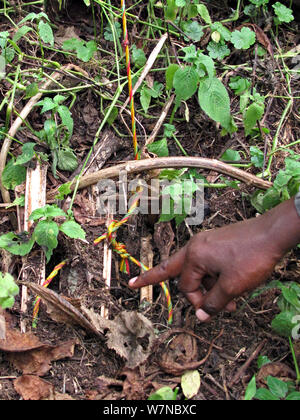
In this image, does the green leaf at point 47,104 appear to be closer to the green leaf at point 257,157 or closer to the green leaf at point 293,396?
the green leaf at point 257,157

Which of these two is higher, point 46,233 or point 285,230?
point 285,230

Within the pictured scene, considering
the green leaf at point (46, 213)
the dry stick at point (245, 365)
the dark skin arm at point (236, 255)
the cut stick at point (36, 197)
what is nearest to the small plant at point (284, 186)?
the dark skin arm at point (236, 255)

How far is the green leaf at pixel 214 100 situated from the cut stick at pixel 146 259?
612 mm

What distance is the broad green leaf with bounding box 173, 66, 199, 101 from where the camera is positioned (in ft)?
6.88

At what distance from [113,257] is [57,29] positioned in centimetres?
126

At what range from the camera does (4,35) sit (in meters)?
2.12

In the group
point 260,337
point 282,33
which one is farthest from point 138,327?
point 282,33

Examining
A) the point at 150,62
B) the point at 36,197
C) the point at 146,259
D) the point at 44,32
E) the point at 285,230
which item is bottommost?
the point at 146,259

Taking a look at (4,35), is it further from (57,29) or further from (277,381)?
(277,381)

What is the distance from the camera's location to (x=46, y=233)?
1.87m

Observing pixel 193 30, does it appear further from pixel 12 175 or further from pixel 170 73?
pixel 12 175

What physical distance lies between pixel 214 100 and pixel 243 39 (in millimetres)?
454

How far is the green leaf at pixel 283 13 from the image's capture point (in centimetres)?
248

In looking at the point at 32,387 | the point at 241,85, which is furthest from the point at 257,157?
the point at 32,387
